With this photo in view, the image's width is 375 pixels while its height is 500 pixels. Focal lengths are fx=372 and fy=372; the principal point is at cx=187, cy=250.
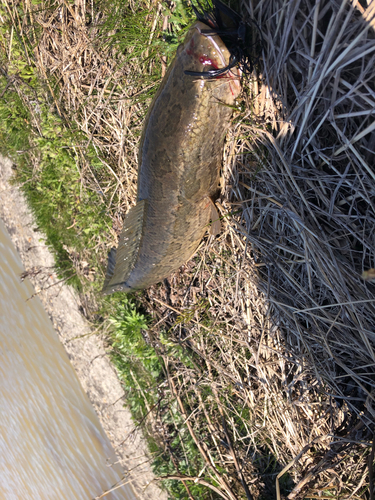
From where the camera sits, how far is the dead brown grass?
85.2 inches

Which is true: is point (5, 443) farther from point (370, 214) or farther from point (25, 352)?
point (370, 214)

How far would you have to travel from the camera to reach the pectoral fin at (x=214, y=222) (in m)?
2.75

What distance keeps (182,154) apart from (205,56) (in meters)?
0.59

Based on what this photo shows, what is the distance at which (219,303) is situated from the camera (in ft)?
10.2

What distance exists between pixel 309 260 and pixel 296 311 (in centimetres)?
36

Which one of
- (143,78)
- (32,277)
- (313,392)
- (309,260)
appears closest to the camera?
(309,260)

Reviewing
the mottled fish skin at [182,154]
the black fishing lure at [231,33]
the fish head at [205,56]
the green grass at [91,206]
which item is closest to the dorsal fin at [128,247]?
the mottled fish skin at [182,154]

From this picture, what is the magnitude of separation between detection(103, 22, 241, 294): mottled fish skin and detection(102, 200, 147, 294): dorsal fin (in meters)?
0.04

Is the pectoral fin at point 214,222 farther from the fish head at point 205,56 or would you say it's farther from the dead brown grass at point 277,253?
the fish head at point 205,56

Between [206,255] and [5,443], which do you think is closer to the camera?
[206,255]

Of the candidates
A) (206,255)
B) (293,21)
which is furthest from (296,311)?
(293,21)

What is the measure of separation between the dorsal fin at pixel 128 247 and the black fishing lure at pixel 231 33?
110 centimetres

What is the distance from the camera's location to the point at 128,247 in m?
3.06

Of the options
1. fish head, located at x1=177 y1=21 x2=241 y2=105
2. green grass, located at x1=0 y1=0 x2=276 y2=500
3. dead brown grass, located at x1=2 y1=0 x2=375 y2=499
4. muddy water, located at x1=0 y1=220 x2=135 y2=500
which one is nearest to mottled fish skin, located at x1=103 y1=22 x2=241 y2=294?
fish head, located at x1=177 y1=21 x2=241 y2=105
